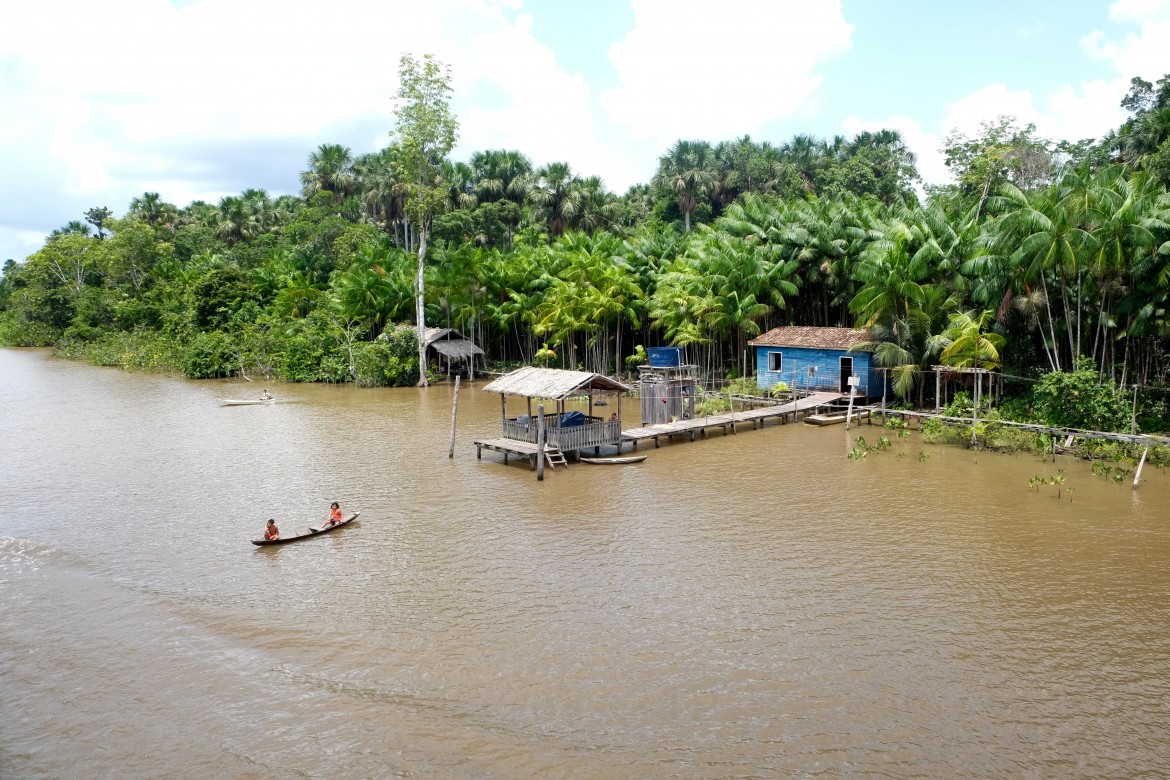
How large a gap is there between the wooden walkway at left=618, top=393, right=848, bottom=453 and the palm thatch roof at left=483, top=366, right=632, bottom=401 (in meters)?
1.68

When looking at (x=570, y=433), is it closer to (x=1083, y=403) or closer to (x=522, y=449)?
(x=522, y=449)

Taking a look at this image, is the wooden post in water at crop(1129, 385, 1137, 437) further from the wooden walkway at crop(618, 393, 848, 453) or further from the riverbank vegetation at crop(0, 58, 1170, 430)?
the wooden walkway at crop(618, 393, 848, 453)

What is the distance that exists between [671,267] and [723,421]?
11.3m

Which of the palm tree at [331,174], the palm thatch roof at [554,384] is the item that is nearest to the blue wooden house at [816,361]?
the palm thatch roof at [554,384]

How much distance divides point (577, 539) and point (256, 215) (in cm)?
5447

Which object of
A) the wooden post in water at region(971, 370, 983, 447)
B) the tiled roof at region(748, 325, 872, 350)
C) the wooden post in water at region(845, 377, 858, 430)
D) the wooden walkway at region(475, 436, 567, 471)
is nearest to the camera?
the wooden walkway at region(475, 436, 567, 471)

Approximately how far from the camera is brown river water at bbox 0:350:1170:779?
8.12 meters

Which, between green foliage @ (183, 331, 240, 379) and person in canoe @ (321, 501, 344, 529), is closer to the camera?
person in canoe @ (321, 501, 344, 529)

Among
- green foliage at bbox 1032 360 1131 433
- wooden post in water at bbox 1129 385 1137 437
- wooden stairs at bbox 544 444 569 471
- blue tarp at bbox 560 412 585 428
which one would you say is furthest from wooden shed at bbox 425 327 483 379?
wooden post in water at bbox 1129 385 1137 437

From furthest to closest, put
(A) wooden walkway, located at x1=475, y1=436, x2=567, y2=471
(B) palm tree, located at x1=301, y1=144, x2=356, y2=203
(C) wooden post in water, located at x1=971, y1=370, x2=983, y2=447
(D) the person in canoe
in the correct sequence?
(B) palm tree, located at x1=301, y1=144, x2=356, y2=203 < (C) wooden post in water, located at x1=971, y1=370, x2=983, y2=447 < (A) wooden walkway, located at x1=475, y1=436, x2=567, y2=471 < (D) the person in canoe

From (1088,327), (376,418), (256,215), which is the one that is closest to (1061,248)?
(1088,327)

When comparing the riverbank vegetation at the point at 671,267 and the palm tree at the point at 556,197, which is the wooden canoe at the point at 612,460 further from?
the palm tree at the point at 556,197

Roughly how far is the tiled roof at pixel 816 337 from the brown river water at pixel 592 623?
7666 millimetres

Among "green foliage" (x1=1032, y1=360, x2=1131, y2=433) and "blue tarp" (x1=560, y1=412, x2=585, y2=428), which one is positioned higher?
"green foliage" (x1=1032, y1=360, x2=1131, y2=433)
